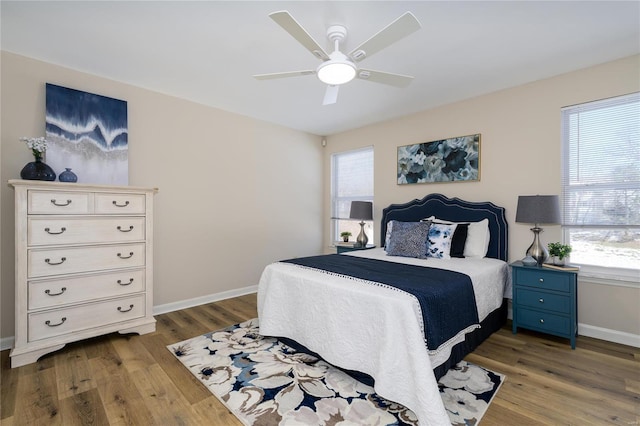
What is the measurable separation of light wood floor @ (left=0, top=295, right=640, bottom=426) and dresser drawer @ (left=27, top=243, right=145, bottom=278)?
700mm

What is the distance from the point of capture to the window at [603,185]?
2592 millimetres

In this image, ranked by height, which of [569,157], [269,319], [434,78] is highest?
[434,78]

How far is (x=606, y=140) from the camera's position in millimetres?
2715

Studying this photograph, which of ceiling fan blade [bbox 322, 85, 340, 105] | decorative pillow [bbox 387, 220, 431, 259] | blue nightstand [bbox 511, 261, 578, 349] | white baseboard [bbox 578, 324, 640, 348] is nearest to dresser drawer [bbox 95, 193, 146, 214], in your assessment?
ceiling fan blade [bbox 322, 85, 340, 105]

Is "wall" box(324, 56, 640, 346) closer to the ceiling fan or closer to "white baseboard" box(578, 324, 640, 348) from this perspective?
"white baseboard" box(578, 324, 640, 348)

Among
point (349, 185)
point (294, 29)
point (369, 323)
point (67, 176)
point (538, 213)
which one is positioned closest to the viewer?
→ point (294, 29)

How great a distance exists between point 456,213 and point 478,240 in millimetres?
468

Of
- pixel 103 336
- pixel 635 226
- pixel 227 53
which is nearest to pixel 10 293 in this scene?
pixel 103 336

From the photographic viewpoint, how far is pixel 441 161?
12.3ft

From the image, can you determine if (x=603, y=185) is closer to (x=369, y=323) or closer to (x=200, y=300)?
(x=369, y=323)

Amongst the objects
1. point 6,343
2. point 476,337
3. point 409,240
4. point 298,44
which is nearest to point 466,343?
point 476,337

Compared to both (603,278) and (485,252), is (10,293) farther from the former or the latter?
(603,278)

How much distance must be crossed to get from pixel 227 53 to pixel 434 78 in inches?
80.1

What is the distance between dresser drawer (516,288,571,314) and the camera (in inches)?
101
